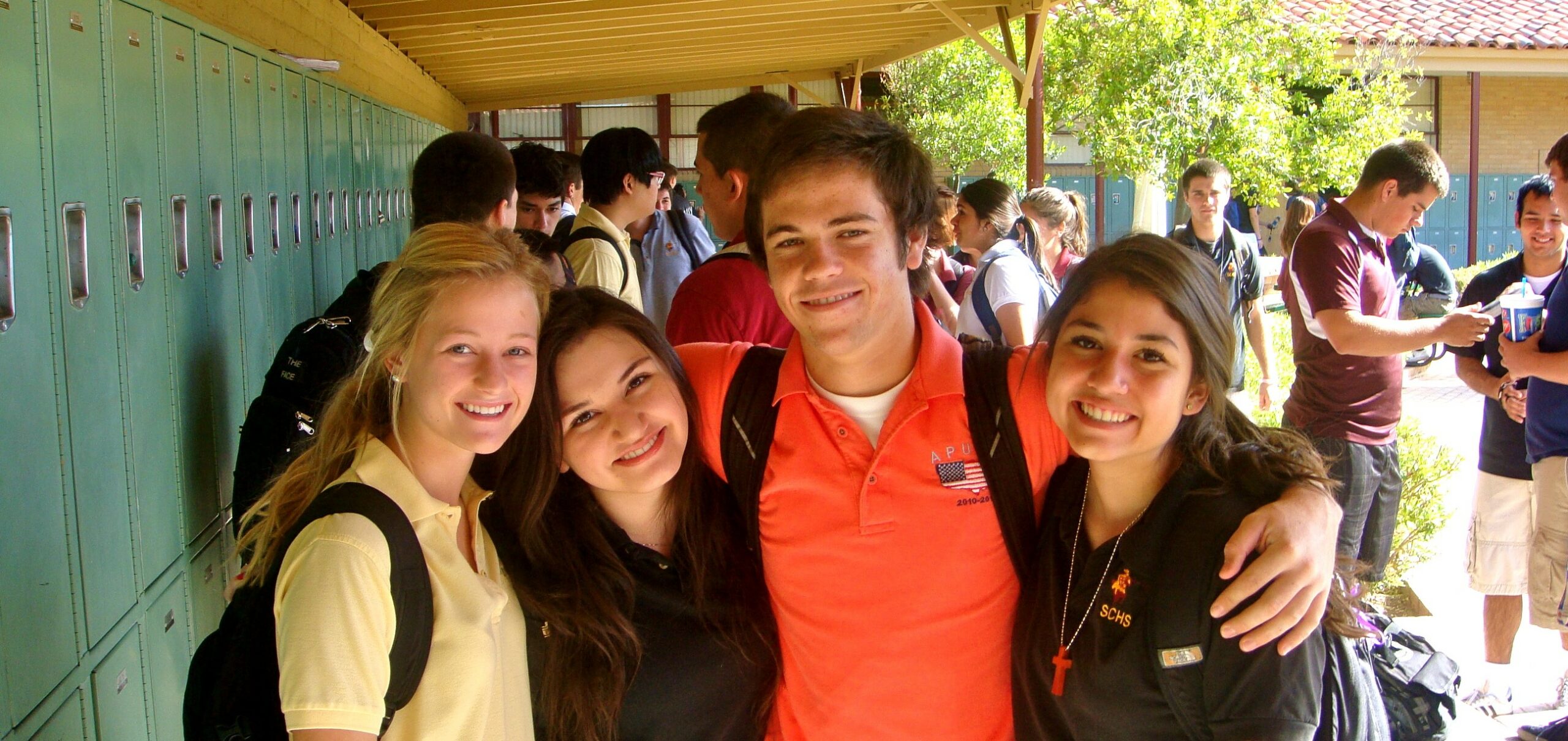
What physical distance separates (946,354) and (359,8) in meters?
7.38

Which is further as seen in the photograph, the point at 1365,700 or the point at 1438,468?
the point at 1438,468

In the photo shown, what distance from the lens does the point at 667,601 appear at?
217cm

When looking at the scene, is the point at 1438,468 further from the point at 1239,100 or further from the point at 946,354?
the point at 1239,100

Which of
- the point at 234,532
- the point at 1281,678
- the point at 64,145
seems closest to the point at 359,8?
the point at 234,532

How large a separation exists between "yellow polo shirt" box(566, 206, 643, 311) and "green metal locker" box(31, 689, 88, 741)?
2.00 m

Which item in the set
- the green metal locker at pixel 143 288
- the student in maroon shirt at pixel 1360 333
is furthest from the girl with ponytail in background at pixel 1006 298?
the green metal locker at pixel 143 288

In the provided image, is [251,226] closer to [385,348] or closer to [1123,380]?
[385,348]

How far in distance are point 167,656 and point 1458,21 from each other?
63.3ft

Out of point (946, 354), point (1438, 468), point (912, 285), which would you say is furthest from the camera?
point (1438, 468)

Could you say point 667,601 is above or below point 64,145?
below

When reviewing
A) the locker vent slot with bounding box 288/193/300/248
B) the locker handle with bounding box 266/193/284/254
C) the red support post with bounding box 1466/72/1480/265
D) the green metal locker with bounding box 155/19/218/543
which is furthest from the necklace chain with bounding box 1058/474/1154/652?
the red support post with bounding box 1466/72/1480/265

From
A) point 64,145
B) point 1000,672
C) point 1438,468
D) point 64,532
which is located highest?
point 64,145

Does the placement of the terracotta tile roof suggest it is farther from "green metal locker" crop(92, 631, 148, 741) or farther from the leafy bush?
"green metal locker" crop(92, 631, 148, 741)

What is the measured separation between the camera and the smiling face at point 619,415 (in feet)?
6.86
